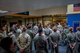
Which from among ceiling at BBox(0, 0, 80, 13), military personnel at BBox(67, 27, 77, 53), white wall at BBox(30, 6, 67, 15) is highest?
ceiling at BBox(0, 0, 80, 13)

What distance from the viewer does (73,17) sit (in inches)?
763

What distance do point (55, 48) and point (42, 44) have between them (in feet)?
9.02

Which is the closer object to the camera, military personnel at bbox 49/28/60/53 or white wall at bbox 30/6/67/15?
military personnel at bbox 49/28/60/53

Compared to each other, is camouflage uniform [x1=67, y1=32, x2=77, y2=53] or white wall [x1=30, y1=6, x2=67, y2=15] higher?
white wall [x1=30, y1=6, x2=67, y2=15]

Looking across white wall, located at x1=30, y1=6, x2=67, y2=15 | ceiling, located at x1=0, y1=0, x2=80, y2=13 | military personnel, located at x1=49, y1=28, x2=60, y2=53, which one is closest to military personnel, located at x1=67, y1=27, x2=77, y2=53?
military personnel, located at x1=49, y1=28, x2=60, y2=53

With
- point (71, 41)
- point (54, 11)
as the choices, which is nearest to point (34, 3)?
point (71, 41)

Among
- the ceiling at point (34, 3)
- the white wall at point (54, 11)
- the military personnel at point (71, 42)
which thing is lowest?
the military personnel at point (71, 42)

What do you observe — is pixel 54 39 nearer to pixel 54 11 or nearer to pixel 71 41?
pixel 71 41

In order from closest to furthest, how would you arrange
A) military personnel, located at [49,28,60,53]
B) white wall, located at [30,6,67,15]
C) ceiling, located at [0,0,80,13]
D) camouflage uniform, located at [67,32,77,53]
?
1. ceiling, located at [0,0,80,13]
2. camouflage uniform, located at [67,32,77,53]
3. military personnel, located at [49,28,60,53]
4. white wall, located at [30,6,67,15]

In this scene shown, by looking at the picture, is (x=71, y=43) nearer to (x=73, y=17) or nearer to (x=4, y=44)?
(x=4, y=44)

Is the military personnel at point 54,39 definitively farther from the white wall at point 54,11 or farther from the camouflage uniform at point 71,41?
the white wall at point 54,11

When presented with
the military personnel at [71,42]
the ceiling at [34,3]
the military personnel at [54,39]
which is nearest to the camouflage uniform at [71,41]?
the military personnel at [71,42]

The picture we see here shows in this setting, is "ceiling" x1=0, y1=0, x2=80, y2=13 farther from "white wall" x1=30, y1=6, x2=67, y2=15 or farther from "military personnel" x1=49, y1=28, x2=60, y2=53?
"white wall" x1=30, y1=6, x2=67, y2=15

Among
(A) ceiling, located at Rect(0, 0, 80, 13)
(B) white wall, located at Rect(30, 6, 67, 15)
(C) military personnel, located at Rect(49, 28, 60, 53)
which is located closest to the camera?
(A) ceiling, located at Rect(0, 0, 80, 13)
